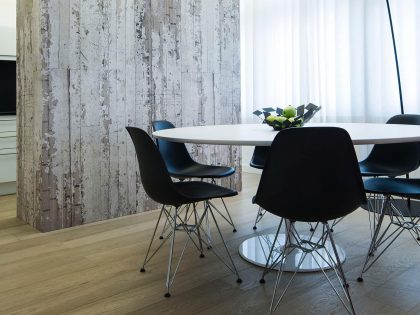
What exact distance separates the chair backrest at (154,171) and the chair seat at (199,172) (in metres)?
0.60

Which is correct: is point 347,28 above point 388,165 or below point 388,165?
above

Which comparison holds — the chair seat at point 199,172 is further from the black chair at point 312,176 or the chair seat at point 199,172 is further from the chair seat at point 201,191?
the black chair at point 312,176

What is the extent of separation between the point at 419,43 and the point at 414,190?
2264 mm

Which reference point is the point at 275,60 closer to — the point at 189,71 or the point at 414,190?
the point at 189,71

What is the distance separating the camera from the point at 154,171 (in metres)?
2.04

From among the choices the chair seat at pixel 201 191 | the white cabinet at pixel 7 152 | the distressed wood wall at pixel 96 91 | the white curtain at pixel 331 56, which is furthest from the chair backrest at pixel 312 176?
the white cabinet at pixel 7 152

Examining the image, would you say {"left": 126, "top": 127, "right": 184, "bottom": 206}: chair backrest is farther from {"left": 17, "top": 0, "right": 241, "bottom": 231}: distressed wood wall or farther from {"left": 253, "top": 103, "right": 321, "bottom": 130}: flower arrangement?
{"left": 17, "top": 0, "right": 241, "bottom": 231}: distressed wood wall

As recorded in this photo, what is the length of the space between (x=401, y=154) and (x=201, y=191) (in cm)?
151

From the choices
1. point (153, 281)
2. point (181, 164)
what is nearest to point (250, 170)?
point (181, 164)

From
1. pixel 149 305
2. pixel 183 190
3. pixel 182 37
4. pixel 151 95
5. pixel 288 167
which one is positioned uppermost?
pixel 182 37

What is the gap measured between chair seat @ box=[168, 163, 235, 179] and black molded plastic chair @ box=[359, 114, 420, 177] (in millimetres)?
922

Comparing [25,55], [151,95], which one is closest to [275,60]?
[151,95]

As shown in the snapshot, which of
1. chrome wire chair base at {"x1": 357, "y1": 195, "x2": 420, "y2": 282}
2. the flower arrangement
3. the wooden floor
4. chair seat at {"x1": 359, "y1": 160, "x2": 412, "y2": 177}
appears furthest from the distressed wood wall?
chrome wire chair base at {"x1": 357, "y1": 195, "x2": 420, "y2": 282}

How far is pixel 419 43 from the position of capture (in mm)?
3846
